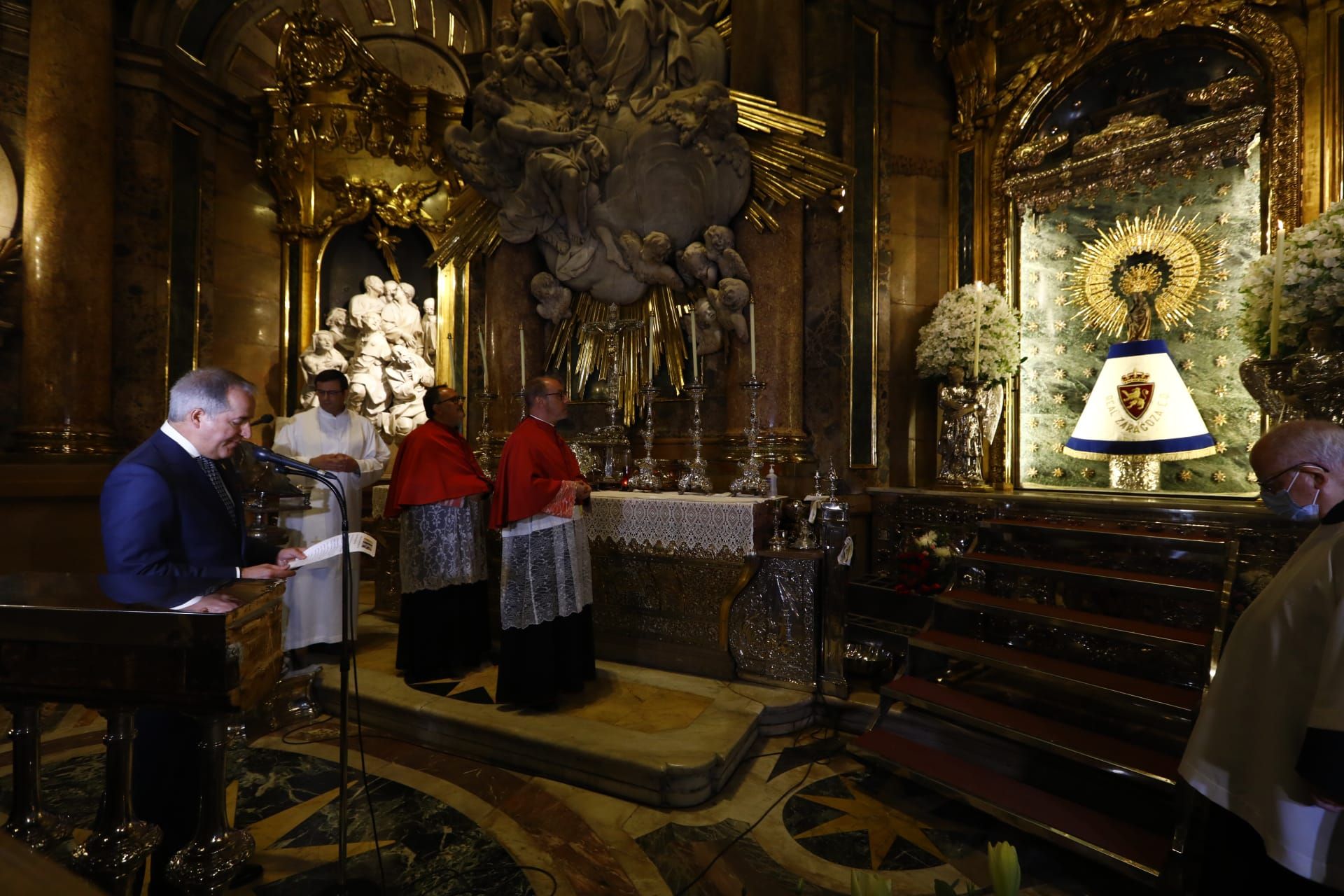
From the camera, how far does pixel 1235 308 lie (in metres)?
5.07

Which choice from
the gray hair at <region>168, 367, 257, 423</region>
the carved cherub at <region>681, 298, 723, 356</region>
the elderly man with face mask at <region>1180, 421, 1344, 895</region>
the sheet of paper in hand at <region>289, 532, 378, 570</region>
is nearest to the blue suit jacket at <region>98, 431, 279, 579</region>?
the gray hair at <region>168, 367, 257, 423</region>

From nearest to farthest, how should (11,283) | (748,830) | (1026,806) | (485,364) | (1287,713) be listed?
(1287,713) → (1026,806) → (748,830) → (485,364) → (11,283)

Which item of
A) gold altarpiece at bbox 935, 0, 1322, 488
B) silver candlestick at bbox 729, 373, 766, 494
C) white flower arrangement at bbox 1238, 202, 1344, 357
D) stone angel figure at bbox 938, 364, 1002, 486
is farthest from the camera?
stone angel figure at bbox 938, 364, 1002, 486

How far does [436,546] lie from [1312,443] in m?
4.55

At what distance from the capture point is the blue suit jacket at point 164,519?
2.14m

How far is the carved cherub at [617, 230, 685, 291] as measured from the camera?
5949mm

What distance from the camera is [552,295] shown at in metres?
6.65

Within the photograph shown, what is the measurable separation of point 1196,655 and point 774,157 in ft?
14.5

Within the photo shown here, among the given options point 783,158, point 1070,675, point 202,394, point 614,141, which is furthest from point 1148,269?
point 202,394

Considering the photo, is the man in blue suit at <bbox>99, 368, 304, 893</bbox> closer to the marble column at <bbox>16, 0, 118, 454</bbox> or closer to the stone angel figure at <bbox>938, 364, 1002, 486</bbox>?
the stone angel figure at <bbox>938, 364, 1002, 486</bbox>

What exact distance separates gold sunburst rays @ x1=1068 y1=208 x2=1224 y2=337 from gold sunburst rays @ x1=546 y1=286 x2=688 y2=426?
336cm

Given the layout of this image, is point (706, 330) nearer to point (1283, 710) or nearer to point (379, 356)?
point (1283, 710)

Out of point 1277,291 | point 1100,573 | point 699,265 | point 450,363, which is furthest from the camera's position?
point 450,363

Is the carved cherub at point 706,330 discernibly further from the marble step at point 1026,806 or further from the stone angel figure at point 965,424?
the marble step at point 1026,806
